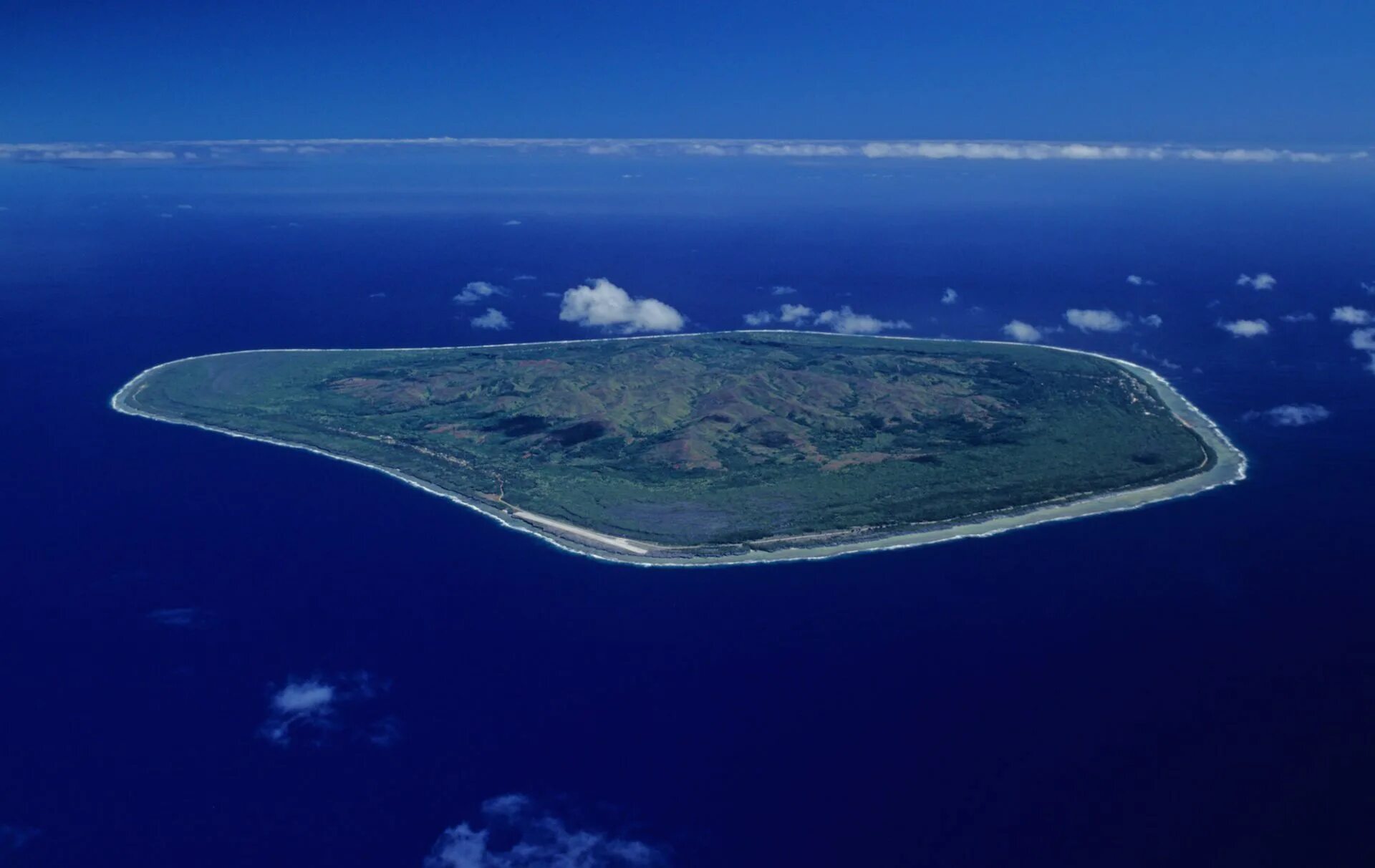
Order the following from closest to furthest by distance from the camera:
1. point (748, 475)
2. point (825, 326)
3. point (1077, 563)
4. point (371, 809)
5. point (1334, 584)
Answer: point (371, 809), point (1334, 584), point (1077, 563), point (748, 475), point (825, 326)

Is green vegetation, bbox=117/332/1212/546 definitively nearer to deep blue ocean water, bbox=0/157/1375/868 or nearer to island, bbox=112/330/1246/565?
island, bbox=112/330/1246/565

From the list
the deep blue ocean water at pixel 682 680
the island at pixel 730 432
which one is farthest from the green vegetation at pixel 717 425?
the deep blue ocean water at pixel 682 680

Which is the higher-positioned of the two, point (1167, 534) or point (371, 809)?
point (1167, 534)

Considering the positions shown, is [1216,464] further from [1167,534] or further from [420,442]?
[420,442]

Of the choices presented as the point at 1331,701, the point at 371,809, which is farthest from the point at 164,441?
the point at 1331,701

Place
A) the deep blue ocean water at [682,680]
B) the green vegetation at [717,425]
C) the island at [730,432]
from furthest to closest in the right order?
the green vegetation at [717,425] < the island at [730,432] < the deep blue ocean water at [682,680]

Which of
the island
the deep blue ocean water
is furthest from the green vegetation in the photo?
the deep blue ocean water

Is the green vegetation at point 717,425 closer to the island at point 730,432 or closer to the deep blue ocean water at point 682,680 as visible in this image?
the island at point 730,432
